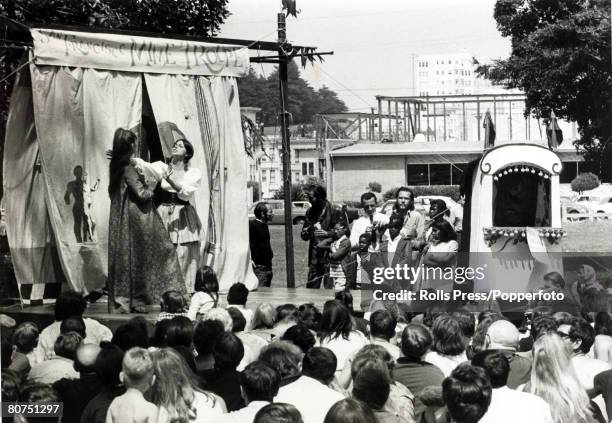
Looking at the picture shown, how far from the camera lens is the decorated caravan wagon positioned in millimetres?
9141

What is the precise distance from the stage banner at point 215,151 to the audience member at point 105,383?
16.9 feet

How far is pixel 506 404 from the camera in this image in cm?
448

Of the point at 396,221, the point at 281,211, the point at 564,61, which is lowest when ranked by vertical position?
the point at 396,221

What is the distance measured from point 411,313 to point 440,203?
106 centimetres

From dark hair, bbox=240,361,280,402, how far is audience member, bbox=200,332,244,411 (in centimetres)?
62

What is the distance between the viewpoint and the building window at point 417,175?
3052 centimetres

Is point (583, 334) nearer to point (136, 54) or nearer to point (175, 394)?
point (175, 394)

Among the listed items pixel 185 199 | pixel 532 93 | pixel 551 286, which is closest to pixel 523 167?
pixel 551 286

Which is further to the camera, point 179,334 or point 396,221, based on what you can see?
point 396,221

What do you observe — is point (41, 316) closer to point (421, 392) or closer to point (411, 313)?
point (411, 313)

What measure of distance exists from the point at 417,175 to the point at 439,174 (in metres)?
1.11

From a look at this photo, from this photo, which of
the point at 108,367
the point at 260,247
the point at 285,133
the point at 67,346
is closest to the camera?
the point at 108,367

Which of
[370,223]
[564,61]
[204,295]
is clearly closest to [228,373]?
[204,295]

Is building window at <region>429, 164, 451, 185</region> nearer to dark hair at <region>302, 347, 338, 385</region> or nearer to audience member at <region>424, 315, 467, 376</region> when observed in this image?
audience member at <region>424, 315, 467, 376</region>
